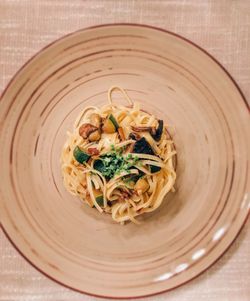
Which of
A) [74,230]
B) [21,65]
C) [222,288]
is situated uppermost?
[21,65]

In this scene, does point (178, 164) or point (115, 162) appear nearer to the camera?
point (115, 162)

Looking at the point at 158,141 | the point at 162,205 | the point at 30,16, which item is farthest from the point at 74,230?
the point at 30,16

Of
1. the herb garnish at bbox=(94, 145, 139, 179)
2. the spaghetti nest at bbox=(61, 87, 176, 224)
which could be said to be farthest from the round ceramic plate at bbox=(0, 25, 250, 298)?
the herb garnish at bbox=(94, 145, 139, 179)

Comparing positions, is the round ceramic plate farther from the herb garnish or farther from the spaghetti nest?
the herb garnish

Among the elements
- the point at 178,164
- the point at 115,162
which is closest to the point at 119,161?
the point at 115,162

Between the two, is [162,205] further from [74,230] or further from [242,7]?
[242,7]

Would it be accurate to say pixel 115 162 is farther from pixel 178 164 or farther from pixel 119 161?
pixel 178 164
